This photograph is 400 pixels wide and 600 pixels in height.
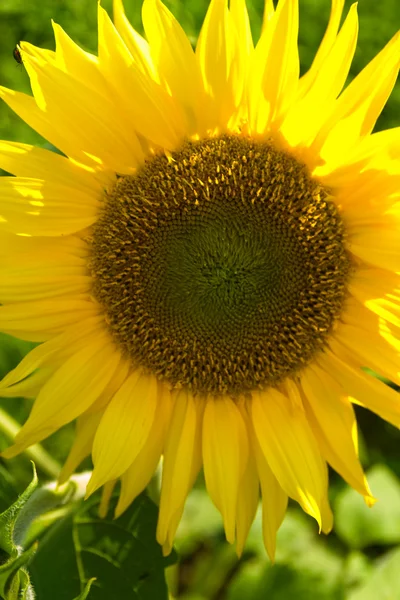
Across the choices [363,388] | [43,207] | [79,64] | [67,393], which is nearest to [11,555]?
[67,393]

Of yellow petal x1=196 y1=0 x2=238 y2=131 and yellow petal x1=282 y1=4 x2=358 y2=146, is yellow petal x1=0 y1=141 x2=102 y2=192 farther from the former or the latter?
yellow petal x1=282 y1=4 x2=358 y2=146

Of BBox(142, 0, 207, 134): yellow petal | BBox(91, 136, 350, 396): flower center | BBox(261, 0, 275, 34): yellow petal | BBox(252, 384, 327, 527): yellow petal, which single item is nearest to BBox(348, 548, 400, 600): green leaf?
BBox(252, 384, 327, 527): yellow petal

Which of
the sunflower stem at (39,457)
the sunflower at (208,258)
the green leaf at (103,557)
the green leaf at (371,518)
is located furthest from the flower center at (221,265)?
the green leaf at (371,518)

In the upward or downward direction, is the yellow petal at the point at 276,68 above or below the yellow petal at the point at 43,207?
above

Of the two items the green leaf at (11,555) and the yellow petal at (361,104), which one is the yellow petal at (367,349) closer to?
→ the yellow petal at (361,104)

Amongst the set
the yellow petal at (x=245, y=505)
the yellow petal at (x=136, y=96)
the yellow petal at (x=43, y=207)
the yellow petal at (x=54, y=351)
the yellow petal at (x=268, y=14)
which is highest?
the yellow petal at (x=268, y=14)

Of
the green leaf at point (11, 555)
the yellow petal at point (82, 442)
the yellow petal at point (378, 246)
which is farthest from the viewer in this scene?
the yellow petal at point (82, 442)

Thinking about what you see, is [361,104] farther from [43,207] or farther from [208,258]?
[43,207]
